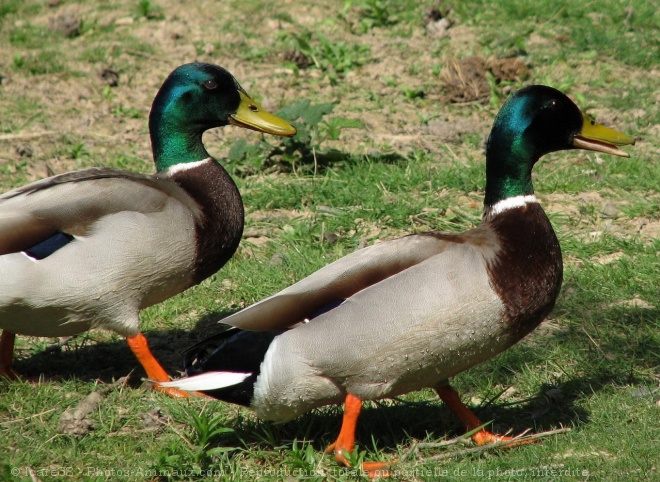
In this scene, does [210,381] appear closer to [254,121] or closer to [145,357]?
[145,357]

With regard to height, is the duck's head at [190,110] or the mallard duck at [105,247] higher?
the duck's head at [190,110]

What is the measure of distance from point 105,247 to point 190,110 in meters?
0.90

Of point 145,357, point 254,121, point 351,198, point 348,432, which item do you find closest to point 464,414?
point 348,432

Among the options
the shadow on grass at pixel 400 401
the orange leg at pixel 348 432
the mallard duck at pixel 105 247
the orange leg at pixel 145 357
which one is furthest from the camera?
the orange leg at pixel 145 357

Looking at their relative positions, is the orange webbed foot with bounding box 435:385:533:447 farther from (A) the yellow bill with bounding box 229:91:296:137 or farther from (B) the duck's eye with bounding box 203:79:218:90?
(B) the duck's eye with bounding box 203:79:218:90

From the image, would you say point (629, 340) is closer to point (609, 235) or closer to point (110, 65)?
point (609, 235)

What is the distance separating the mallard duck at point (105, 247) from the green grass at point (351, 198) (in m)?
0.32

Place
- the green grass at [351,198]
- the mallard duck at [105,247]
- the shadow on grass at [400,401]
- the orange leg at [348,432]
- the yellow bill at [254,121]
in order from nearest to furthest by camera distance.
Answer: the orange leg at [348,432] → the green grass at [351,198] → the shadow on grass at [400,401] → the mallard duck at [105,247] → the yellow bill at [254,121]

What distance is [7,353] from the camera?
4.26 m

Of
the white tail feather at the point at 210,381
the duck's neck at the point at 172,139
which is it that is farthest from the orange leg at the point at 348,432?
the duck's neck at the point at 172,139

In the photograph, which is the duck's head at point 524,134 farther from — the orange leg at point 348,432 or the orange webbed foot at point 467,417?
the orange leg at point 348,432

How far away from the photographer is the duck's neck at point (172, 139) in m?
4.50

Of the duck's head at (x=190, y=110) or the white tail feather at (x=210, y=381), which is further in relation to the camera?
the duck's head at (x=190, y=110)

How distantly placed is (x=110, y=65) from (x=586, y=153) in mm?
3679
